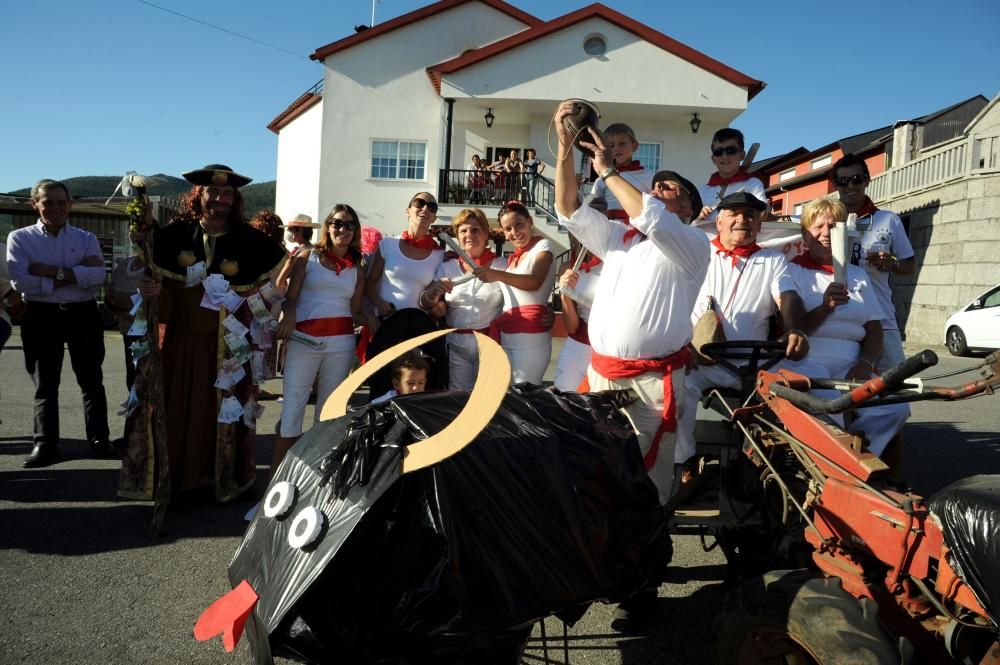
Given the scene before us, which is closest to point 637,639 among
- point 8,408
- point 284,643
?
point 284,643

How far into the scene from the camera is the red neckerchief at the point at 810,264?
4.67 meters

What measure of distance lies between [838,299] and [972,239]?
1739cm

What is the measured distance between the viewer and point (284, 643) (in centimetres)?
191

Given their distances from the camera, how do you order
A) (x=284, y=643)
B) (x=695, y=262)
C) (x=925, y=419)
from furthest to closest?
1. (x=925, y=419)
2. (x=695, y=262)
3. (x=284, y=643)

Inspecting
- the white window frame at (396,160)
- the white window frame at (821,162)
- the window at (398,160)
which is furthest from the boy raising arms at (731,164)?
the white window frame at (821,162)

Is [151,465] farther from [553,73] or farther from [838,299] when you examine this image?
[553,73]

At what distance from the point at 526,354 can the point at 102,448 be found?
396 cm

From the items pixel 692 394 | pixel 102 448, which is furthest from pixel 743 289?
pixel 102 448

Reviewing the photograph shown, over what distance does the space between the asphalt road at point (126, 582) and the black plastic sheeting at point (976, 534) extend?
155 cm

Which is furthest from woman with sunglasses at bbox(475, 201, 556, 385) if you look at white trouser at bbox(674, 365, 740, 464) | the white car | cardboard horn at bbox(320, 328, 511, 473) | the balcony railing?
the balcony railing

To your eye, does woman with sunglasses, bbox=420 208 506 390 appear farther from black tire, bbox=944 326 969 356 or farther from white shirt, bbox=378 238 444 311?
black tire, bbox=944 326 969 356

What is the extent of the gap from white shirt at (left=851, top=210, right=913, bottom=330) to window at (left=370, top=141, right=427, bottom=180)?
60.8 feet

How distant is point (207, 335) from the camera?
4.98 m

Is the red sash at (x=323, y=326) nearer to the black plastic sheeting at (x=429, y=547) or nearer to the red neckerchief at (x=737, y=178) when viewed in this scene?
the black plastic sheeting at (x=429, y=547)
